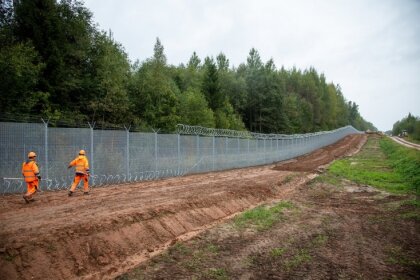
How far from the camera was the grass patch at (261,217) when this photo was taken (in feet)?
36.0

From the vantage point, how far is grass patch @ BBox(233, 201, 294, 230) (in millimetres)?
10977

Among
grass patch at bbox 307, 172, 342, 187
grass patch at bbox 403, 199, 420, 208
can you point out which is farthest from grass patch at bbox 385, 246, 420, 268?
grass patch at bbox 307, 172, 342, 187

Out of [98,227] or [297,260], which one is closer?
[297,260]

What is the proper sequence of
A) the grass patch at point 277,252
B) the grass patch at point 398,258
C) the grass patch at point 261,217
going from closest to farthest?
the grass patch at point 398,258 → the grass patch at point 277,252 → the grass patch at point 261,217

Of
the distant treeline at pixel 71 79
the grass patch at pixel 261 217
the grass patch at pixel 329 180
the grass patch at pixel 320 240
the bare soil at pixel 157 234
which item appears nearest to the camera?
the bare soil at pixel 157 234

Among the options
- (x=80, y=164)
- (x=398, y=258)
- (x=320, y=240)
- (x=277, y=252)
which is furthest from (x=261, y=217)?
(x=80, y=164)

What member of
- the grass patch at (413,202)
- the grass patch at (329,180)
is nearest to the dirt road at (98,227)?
the grass patch at (413,202)

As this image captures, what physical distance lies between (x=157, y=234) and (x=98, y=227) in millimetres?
1598

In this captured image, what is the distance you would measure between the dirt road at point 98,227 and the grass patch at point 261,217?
2.64 feet

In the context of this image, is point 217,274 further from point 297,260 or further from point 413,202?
point 413,202

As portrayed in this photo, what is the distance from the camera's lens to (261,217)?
12.0 meters

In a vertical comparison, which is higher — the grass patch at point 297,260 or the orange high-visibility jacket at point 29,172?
the orange high-visibility jacket at point 29,172

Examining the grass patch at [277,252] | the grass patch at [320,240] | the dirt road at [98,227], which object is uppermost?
the dirt road at [98,227]

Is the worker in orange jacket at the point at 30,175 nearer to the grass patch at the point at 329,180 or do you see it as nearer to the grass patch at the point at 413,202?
the grass patch at the point at 413,202
